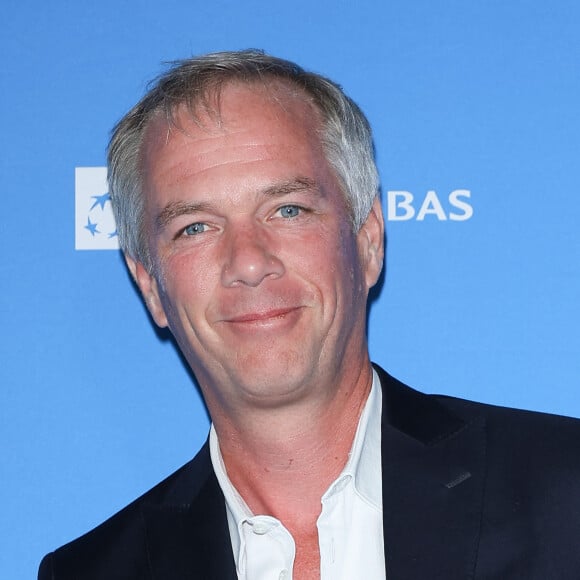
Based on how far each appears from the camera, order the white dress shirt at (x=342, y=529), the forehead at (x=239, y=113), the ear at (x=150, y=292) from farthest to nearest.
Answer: the ear at (x=150, y=292) < the forehead at (x=239, y=113) < the white dress shirt at (x=342, y=529)

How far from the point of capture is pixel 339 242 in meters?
1.97

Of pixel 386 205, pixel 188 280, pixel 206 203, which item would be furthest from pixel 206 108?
pixel 386 205

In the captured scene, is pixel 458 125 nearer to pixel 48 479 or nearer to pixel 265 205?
pixel 265 205

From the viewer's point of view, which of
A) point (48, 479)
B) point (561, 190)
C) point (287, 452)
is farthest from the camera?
point (48, 479)

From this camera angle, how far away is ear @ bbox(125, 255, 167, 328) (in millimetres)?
2152

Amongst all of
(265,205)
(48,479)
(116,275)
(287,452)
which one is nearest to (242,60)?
(265,205)

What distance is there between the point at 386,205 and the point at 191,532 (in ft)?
2.59

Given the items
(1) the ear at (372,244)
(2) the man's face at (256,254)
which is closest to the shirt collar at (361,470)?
(2) the man's face at (256,254)

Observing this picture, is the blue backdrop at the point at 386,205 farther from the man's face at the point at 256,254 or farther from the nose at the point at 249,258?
the nose at the point at 249,258

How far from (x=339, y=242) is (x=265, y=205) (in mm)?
154

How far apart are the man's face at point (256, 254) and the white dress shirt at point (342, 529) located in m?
0.16

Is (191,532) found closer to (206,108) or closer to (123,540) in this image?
(123,540)

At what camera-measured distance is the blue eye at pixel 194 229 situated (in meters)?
1.99

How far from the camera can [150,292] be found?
85.3 inches
